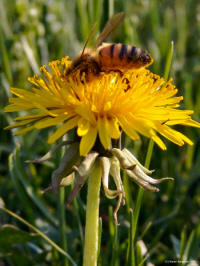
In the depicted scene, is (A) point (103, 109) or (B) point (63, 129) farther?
(A) point (103, 109)

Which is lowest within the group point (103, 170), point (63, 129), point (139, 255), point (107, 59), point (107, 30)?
point (139, 255)

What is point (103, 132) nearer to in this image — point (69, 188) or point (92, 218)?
point (92, 218)

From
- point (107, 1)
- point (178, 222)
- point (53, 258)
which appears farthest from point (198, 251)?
point (107, 1)

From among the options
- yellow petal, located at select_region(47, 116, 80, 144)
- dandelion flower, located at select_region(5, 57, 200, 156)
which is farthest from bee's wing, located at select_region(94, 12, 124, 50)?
yellow petal, located at select_region(47, 116, 80, 144)

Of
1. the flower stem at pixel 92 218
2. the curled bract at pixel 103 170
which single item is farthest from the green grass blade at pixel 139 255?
the curled bract at pixel 103 170

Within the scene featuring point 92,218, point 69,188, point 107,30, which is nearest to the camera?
point 92,218

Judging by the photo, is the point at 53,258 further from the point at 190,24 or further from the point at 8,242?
the point at 190,24

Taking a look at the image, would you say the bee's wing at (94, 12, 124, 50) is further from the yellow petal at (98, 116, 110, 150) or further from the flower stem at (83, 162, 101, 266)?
the flower stem at (83, 162, 101, 266)

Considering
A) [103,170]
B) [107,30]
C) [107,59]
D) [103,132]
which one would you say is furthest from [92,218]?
[107,30]
